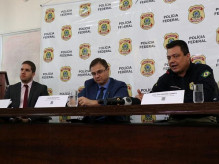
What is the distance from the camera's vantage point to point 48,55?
3391 mm

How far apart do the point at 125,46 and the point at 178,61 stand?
104cm

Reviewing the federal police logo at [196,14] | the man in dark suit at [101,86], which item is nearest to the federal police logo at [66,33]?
the man in dark suit at [101,86]

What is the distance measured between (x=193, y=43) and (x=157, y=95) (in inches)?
60.3

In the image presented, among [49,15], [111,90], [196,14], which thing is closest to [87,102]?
[111,90]

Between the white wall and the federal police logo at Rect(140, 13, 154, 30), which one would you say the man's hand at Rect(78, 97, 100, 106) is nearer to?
the federal police logo at Rect(140, 13, 154, 30)

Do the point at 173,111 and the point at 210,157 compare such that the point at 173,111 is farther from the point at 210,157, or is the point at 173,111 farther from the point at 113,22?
the point at 113,22

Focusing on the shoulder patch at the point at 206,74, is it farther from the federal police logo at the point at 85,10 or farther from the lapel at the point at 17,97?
the lapel at the point at 17,97

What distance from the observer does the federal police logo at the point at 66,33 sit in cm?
334

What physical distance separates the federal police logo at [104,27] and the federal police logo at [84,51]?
0.77ft

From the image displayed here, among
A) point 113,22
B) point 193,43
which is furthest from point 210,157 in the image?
point 113,22

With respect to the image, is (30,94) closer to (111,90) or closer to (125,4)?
(111,90)

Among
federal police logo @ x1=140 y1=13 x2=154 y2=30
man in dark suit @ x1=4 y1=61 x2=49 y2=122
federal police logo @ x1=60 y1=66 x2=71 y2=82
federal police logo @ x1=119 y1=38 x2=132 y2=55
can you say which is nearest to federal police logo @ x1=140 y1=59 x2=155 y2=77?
federal police logo @ x1=119 y1=38 x2=132 y2=55

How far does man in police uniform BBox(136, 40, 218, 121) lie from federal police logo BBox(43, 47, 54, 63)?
5.57ft

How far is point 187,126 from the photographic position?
130 centimetres
